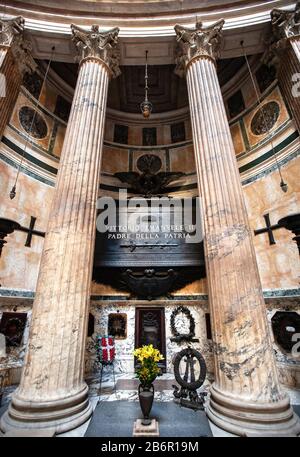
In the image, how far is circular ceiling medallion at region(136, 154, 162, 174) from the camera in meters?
10.4

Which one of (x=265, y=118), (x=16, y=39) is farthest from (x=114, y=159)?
(x=265, y=118)

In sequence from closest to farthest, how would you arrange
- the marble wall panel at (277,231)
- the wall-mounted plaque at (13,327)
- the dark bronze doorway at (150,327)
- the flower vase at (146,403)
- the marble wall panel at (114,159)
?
the flower vase at (146,403) < the wall-mounted plaque at (13,327) < the marble wall panel at (277,231) < the dark bronze doorway at (150,327) < the marble wall panel at (114,159)

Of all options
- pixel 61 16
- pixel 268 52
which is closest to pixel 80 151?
pixel 61 16

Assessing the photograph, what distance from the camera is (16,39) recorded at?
662 centimetres

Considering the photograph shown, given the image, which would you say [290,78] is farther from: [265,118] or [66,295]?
[66,295]

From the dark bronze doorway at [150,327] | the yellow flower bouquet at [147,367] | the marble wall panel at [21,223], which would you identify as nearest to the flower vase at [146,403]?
the yellow flower bouquet at [147,367]

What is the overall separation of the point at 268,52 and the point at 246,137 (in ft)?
8.21

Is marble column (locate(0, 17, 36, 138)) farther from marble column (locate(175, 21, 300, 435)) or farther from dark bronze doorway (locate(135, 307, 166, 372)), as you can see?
dark bronze doorway (locate(135, 307, 166, 372))

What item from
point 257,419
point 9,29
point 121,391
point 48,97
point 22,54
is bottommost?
point 121,391

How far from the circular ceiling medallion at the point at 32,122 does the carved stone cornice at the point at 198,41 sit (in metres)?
5.22

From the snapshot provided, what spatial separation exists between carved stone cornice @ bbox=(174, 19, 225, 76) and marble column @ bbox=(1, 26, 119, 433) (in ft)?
9.19

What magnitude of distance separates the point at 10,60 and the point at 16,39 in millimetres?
600

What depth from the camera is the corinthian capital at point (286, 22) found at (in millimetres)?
6383

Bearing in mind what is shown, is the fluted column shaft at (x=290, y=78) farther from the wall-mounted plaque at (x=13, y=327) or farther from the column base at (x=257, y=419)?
the wall-mounted plaque at (x=13, y=327)
